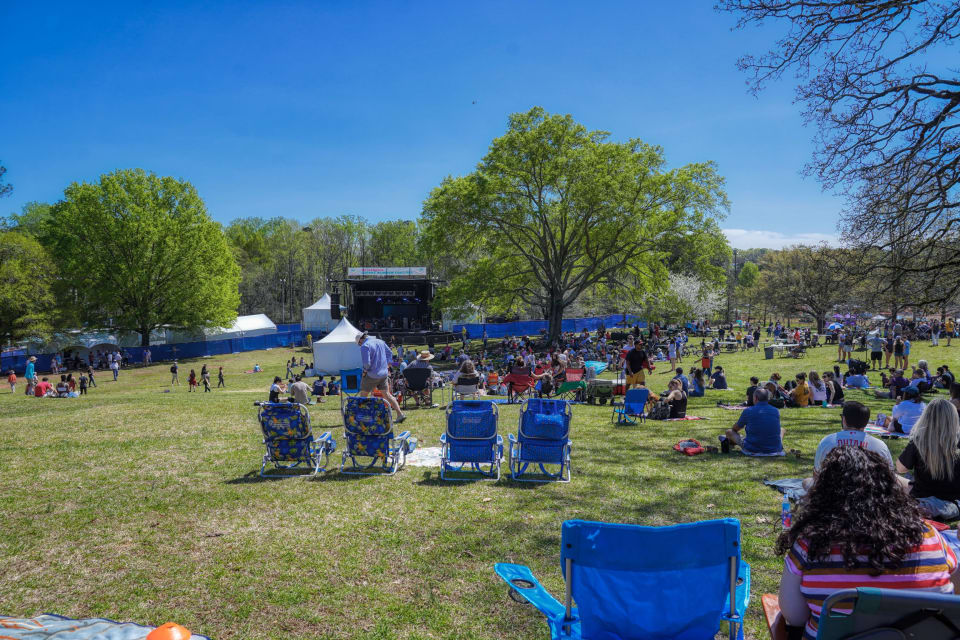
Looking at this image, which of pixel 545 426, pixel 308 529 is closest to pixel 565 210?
pixel 545 426

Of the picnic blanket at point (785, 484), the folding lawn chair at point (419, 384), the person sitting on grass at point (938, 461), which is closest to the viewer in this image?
the person sitting on grass at point (938, 461)

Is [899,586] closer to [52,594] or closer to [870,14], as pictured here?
[52,594]

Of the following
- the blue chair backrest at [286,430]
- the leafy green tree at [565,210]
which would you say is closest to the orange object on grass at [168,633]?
the blue chair backrest at [286,430]

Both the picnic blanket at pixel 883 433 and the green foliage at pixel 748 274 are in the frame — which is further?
the green foliage at pixel 748 274

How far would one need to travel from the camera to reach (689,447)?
7.88m

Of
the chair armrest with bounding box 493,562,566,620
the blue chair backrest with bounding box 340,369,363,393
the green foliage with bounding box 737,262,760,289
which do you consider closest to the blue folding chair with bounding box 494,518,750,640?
the chair armrest with bounding box 493,562,566,620

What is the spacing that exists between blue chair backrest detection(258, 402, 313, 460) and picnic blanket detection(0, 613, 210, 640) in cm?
393

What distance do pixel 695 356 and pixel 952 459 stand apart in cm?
2678

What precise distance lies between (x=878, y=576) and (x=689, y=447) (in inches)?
240

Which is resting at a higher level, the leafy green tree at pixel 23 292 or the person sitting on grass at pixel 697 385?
the leafy green tree at pixel 23 292

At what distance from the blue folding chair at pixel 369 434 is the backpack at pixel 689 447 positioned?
13.5 ft

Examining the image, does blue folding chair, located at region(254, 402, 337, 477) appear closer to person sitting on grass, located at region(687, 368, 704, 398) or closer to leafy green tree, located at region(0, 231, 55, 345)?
person sitting on grass, located at region(687, 368, 704, 398)

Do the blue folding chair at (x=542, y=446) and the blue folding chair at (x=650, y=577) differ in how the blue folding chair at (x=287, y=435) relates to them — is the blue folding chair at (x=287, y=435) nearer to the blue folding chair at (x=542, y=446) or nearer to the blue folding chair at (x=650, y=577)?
the blue folding chair at (x=542, y=446)

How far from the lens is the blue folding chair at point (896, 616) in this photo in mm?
1682
